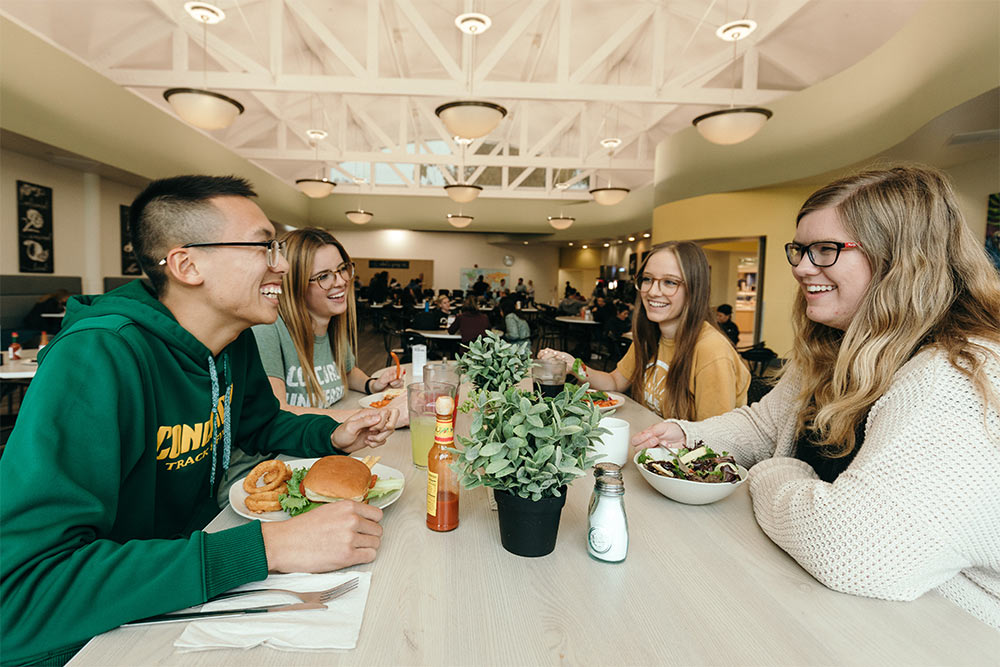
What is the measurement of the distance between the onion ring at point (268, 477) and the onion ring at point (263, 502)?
1.1 inches

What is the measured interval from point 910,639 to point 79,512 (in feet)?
4.37

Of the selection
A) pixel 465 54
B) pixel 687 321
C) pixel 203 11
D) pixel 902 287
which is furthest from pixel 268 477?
pixel 465 54

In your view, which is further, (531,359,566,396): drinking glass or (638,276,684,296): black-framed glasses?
(638,276,684,296): black-framed glasses

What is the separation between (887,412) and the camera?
989 millimetres

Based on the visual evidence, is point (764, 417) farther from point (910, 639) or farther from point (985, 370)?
point (910, 639)

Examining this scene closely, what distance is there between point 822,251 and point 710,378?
1086 mm

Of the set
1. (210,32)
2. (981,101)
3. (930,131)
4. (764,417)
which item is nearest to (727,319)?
(930,131)

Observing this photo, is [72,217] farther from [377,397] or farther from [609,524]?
[609,524]

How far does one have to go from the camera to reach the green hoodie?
2.60ft

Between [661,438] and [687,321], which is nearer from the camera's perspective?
[661,438]

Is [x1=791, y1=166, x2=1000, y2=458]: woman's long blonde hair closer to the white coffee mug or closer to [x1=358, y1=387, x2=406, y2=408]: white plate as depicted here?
the white coffee mug

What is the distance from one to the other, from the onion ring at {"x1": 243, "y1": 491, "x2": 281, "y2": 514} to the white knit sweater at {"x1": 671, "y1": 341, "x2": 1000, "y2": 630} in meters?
1.06

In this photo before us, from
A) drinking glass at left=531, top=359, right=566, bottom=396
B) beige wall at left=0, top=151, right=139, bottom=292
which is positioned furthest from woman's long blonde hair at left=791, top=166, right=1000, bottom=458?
beige wall at left=0, top=151, right=139, bottom=292

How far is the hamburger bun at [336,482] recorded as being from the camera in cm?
112
